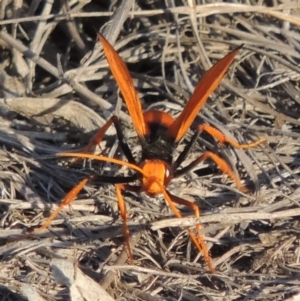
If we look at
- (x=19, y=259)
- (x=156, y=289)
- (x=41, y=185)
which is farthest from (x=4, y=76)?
(x=156, y=289)

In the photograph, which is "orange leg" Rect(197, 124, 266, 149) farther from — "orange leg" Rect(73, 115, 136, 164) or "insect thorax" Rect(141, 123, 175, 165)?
"orange leg" Rect(73, 115, 136, 164)

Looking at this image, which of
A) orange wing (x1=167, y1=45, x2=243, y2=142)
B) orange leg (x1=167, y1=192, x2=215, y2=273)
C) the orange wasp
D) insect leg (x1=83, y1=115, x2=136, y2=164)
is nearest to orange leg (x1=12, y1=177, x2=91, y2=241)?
the orange wasp

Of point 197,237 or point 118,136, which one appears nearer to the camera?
point 197,237

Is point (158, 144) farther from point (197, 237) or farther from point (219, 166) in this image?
point (197, 237)

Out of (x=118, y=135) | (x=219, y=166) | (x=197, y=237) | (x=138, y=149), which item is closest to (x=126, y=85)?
(x=118, y=135)

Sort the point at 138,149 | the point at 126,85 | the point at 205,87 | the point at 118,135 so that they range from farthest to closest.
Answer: the point at 138,149 < the point at 118,135 < the point at 126,85 < the point at 205,87

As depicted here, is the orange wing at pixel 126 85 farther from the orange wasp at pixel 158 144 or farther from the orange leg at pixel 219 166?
the orange leg at pixel 219 166
